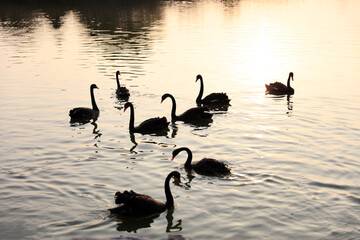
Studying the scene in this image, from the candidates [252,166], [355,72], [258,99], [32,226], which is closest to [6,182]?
[32,226]

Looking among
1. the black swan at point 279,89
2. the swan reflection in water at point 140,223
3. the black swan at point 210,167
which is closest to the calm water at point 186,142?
the swan reflection in water at point 140,223

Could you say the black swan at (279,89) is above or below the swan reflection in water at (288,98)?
above

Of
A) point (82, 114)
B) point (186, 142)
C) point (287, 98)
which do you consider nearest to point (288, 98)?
point (287, 98)

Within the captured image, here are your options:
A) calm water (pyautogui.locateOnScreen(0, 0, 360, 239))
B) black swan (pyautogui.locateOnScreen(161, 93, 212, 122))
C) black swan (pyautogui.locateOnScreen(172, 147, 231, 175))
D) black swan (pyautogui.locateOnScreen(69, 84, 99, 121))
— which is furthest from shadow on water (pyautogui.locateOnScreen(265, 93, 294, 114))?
black swan (pyautogui.locateOnScreen(172, 147, 231, 175))

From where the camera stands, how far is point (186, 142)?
13.6 meters

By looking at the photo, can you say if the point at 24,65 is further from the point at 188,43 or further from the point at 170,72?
the point at 188,43

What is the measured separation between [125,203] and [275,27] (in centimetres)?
3711

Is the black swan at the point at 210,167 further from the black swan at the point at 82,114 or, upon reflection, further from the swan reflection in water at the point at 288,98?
the swan reflection in water at the point at 288,98

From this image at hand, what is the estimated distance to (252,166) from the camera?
37.4 feet

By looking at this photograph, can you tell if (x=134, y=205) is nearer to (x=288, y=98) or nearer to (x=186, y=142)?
(x=186, y=142)

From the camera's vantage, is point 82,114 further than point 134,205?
Yes

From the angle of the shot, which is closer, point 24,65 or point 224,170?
point 224,170

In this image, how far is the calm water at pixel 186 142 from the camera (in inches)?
346

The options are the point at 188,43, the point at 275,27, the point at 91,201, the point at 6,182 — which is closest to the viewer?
the point at 91,201
